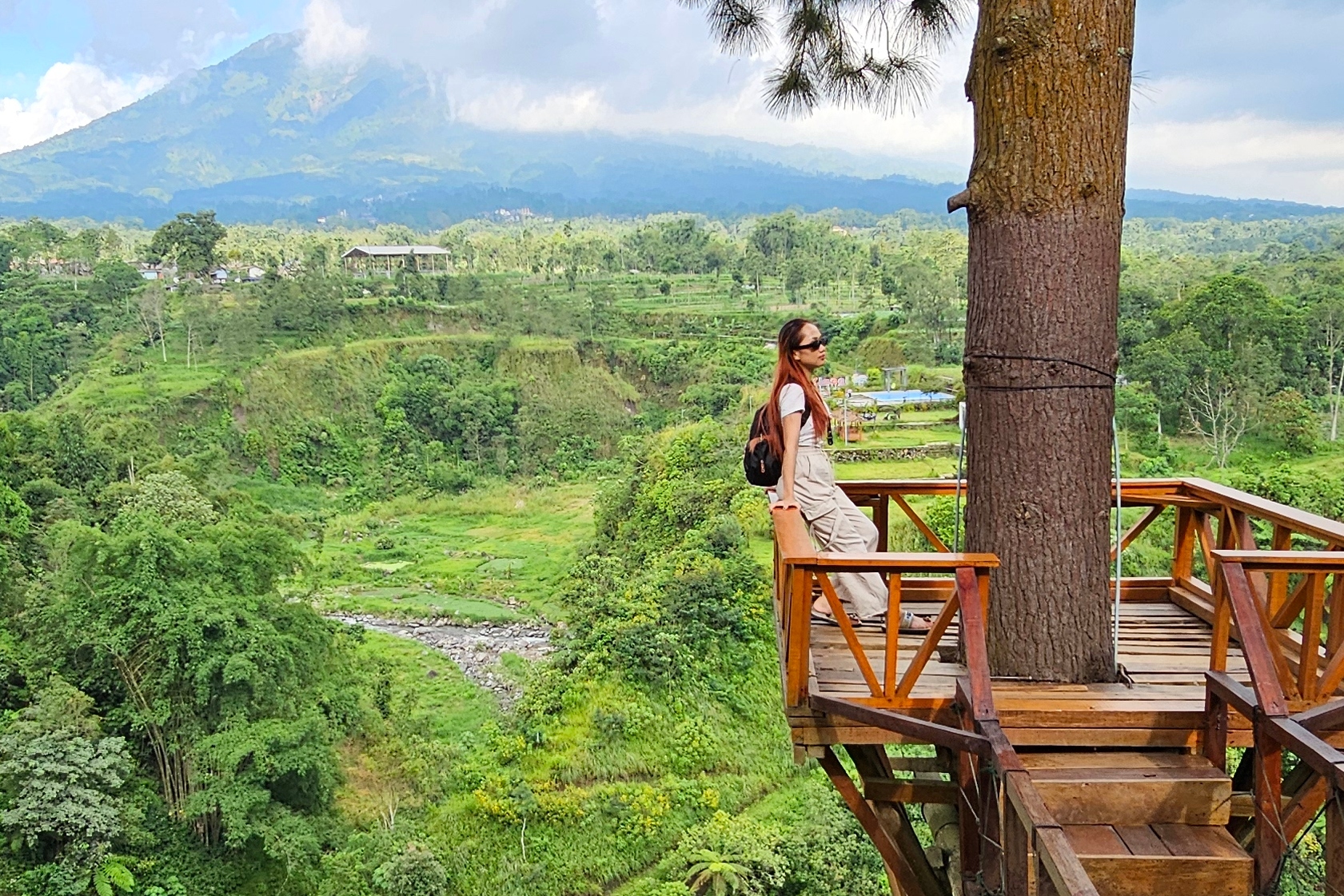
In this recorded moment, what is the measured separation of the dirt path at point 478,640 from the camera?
1609 cm

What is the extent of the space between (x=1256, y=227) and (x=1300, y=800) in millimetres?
115433

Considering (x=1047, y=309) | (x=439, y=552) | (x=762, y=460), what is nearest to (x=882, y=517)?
(x=762, y=460)

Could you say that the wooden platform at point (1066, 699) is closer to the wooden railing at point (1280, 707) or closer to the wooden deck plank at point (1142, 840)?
the wooden railing at point (1280, 707)

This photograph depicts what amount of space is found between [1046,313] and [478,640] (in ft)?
53.1

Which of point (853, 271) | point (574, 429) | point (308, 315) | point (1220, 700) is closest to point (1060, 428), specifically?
point (1220, 700)

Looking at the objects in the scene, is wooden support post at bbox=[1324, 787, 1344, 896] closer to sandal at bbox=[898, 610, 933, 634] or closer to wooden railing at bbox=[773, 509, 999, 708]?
wooden railing at bbox=[773, 509, 999, 708]

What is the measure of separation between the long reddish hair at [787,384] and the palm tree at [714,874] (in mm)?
6518

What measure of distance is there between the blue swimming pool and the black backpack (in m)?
→ 20.2

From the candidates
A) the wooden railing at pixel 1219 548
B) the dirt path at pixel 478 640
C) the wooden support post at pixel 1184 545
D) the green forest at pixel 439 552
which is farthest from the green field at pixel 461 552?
the wooden support post at pixel 1184 545

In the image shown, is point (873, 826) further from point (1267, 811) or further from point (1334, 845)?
point (1334, 845)

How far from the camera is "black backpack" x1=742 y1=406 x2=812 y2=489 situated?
3.09 m

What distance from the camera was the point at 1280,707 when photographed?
6.75 feet

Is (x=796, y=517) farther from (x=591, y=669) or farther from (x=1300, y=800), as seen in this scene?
(x=591, y=669)

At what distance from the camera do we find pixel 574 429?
108ft
